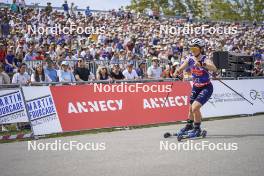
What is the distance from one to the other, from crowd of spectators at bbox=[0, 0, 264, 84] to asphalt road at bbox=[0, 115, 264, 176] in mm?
4776

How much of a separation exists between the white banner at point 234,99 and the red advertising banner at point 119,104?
3.75 ft

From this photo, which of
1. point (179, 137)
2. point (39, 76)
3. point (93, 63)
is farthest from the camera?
point (93, 63)

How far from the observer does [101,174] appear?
794 cm

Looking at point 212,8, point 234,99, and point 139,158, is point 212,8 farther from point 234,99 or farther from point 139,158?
point 139,158

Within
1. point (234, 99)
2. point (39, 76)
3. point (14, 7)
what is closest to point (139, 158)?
point (39, 76)

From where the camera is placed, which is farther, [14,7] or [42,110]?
[14,7]

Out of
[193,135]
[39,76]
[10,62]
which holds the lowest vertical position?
[193,135]

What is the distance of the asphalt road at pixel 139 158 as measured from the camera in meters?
8.15

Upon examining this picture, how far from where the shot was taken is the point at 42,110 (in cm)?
1356

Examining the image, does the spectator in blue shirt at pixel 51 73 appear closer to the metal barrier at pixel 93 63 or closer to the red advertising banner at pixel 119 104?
the metal barrier at pixel 93 63

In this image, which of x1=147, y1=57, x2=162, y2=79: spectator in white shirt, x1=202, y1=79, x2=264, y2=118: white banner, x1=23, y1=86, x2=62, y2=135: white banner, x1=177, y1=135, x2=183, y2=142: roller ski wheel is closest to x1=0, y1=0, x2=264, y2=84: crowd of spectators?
x1=147, y1=57, x2=162, y2=79: spectator in white shirt

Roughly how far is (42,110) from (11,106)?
874mm

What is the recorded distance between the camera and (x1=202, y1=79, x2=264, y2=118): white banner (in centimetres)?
1797

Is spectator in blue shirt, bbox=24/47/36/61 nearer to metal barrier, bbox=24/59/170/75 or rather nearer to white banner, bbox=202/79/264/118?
metal barrier, bbox=24/59/170/75
